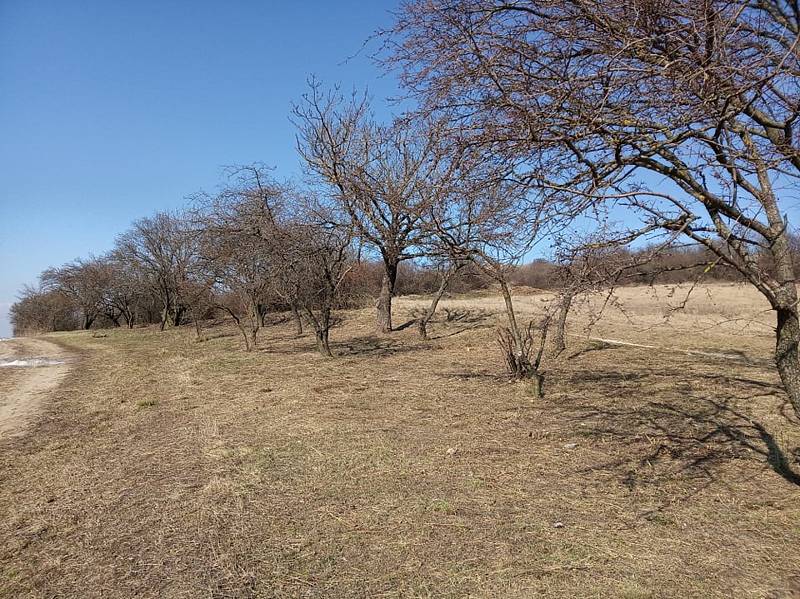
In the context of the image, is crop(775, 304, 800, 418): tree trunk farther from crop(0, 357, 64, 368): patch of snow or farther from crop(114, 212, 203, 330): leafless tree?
crop(114, 212, 203, 330): leafless tree

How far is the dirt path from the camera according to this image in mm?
6900

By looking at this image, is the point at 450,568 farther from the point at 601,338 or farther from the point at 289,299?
the point at 601,338

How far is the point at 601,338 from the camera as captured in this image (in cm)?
1319

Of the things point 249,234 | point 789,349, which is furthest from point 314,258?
point 789,349

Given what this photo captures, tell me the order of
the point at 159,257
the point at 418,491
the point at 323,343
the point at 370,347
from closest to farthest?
the point at 418,491 → the point at 323,343 → the point at 370,347 → the point at 159,257

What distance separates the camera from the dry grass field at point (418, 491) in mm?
2764

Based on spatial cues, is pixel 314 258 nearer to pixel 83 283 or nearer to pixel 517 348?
pixel 517 348

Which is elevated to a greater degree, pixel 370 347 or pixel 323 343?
pixel 323 343

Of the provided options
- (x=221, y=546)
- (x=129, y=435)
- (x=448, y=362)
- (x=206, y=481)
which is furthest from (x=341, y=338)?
(x=221, y=546)

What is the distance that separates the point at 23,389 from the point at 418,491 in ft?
30.0

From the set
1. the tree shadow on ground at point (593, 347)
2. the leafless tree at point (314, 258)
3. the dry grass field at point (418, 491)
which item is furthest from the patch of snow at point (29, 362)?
the tree shadow on ground at point (593, 347)

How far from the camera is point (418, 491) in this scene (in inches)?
152

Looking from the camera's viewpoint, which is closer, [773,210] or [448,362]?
[773,210]

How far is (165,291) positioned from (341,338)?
18518 mm
